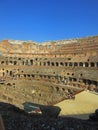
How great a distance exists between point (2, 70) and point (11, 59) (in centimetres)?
475

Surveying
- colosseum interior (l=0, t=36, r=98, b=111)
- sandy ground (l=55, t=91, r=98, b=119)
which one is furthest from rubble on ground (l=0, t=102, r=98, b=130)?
colosseum interior (l=0, t=36, r=98, b=111)

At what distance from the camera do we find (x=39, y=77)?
165ft

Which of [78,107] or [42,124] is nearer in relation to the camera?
[42,124]

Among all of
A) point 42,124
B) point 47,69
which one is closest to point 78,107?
point 42,124

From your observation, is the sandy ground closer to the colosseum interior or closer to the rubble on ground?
the colosseum interior

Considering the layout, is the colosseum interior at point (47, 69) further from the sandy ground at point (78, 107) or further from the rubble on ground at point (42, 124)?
the rubble on ground at point (42, 124)

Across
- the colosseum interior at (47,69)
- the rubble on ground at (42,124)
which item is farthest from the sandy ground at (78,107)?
the rubble on ground at (42,124)

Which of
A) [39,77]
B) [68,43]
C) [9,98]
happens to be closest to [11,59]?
[39,77]

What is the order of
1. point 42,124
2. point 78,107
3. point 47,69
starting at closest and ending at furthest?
1. point 42,124
2. point 78,107
3. point 47,69

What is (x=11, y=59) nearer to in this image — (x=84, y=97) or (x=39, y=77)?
(x=39, y=77)

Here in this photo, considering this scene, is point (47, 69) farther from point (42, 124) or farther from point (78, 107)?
point (42, 124)

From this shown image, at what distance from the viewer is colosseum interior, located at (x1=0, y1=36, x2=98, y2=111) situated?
3728cm

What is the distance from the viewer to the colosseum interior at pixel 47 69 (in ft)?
122

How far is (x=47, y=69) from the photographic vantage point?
2021 inches
